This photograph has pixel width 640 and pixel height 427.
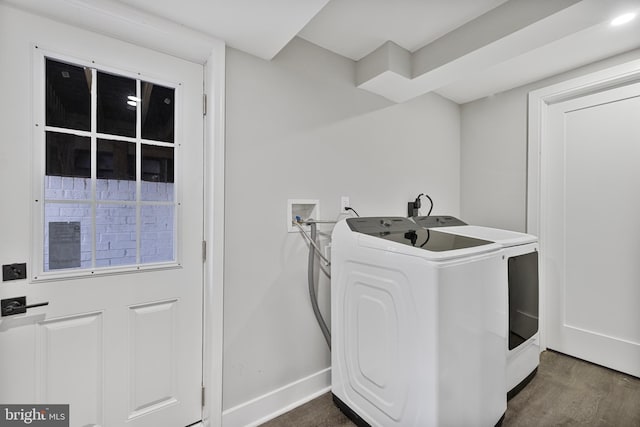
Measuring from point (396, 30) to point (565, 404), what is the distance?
8.36 feet

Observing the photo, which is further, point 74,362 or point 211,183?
point 211,183

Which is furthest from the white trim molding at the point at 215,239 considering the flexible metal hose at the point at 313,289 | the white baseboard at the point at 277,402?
the flexible metal hose at the point at 313,289

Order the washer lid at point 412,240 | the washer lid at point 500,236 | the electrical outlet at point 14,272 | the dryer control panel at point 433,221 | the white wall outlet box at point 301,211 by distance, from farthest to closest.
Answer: the dryer control panel at point 433,221, the white wall outlet box at point 301,211, the washer lid at point 500,236, the washer lid at point 412,240, the electrical outlet at point 14,272

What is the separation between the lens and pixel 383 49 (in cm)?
190

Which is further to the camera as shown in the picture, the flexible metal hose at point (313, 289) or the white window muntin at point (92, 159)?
the flexible metal hose at point (313, 289)

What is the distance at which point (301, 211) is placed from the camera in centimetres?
186

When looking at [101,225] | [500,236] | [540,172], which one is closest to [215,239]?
[101,225]

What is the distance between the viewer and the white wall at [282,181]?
1566mm

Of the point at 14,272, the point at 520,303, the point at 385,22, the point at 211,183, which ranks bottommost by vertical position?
the point at 520,303

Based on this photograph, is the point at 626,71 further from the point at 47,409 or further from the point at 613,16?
the point at 47,409

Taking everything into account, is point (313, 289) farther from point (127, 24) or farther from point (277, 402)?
point (127, 24)

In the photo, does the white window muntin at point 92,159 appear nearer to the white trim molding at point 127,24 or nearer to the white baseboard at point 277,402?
the white trim molding at point 127,24

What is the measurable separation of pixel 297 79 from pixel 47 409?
2.06 m

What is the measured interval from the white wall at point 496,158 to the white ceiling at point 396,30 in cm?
31
